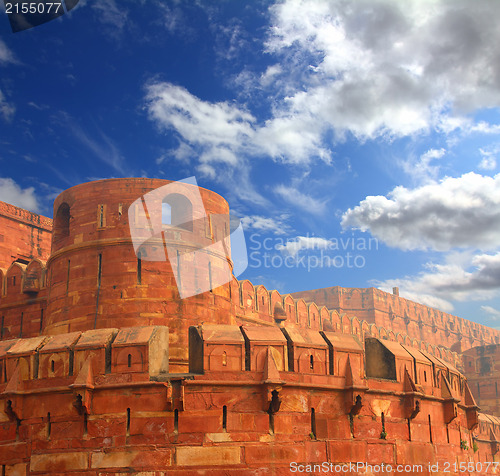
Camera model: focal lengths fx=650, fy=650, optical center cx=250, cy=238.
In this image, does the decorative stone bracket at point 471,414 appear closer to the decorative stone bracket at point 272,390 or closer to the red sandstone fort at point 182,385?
the red sandstone fort at point 182,385

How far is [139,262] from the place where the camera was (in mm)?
15734

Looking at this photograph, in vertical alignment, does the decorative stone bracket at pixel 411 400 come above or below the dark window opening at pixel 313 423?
above

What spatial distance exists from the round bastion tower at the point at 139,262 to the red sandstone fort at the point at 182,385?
4 cm

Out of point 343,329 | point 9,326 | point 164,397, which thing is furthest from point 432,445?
point 343,329

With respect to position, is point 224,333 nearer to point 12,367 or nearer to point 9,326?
point 12,367

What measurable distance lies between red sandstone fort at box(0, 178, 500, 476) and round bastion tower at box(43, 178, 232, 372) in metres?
0.04

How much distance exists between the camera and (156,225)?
1614cm

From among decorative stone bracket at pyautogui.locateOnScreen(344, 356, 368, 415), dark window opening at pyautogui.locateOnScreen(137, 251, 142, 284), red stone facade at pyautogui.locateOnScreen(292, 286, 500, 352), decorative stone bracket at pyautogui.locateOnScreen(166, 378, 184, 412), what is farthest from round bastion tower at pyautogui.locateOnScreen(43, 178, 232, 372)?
red stone facade at pyautogui.locateOnScreen(292, 286, 500, 352)

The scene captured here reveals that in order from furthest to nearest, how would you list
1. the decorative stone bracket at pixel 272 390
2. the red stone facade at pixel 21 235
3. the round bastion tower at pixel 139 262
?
1. the red stone facade at pixel 21 235
2. the round bastion tower at pixel 139 262
3. the decorative stone bracket at pixel 272 390

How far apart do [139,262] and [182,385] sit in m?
4.63

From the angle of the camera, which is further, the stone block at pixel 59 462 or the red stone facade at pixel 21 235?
the red stone facade at pixel 21 235

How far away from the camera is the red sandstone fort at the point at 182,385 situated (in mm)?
11789

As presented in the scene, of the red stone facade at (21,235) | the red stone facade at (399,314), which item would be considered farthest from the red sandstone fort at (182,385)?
the red stone facade at (399,314)

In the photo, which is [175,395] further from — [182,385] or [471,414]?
[471,414]
